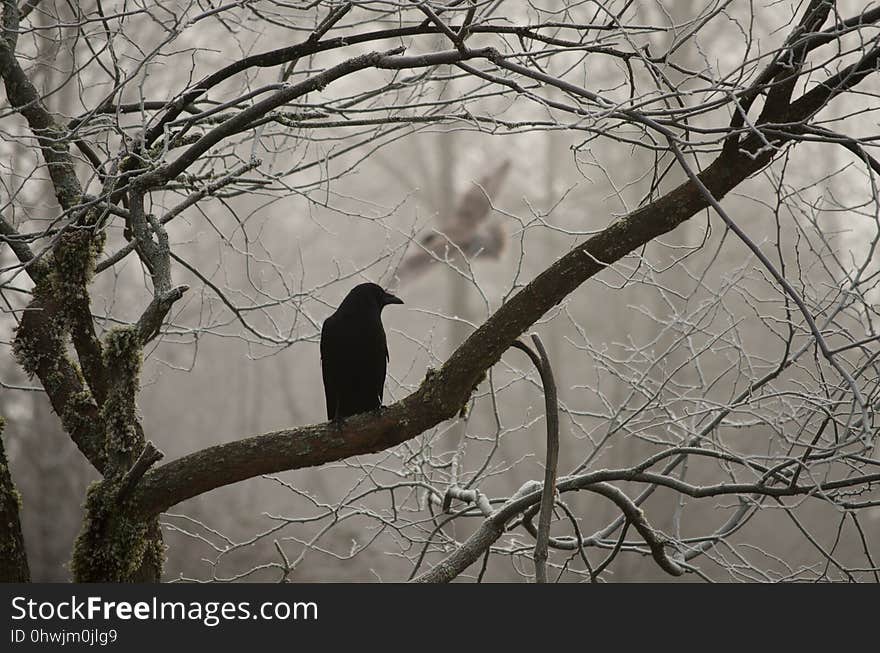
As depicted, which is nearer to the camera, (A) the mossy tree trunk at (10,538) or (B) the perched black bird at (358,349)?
(A) the mossy tree trunk at (10,538)

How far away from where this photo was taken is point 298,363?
2511cm

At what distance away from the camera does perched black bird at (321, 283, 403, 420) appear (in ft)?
13.7

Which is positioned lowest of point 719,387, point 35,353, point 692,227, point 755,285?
point 35,353

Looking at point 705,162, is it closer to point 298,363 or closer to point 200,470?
point 200,470

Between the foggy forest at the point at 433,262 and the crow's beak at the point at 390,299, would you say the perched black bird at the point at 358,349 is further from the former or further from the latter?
the foggy forest at the point at 433,262

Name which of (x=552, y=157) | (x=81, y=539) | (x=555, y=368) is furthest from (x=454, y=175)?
(x=81, y=539)

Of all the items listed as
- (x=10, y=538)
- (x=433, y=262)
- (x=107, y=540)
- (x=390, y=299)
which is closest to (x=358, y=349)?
(x=390, y=299)

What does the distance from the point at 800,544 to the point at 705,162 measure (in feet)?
19.3

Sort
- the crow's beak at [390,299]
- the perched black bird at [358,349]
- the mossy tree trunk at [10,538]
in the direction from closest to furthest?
the mossy tree trunk at [10,538], the perched black bird at [358,349], the crow's beak at [390,299]

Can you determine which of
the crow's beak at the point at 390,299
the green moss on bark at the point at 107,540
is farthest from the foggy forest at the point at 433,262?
the crow's beak at the point at 390,299

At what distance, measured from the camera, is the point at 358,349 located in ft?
14.4

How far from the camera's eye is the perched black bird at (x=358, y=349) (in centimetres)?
417

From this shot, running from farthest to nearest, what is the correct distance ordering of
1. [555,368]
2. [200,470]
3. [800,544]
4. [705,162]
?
[555,368], [705,162], [800,544], [200,470]

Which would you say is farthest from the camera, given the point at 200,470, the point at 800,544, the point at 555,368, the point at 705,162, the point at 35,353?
the point at 555,368
